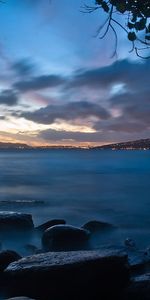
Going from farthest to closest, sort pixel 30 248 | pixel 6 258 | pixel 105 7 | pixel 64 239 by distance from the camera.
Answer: pixel 30 248 < pixel 64 239 < pixel 6 258 < pixel 105 7

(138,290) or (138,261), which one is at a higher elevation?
(138,290)

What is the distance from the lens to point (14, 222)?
16.9 metres

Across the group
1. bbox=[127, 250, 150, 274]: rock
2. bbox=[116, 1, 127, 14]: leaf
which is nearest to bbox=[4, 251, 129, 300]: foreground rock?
bbox=[127, 250, 150, 274]: rock

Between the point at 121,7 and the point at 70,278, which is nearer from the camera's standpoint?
the point at 121,7

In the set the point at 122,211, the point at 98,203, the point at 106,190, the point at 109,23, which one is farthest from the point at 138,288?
the point at 106,190

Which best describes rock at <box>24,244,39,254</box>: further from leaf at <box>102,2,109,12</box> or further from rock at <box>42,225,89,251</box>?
leaf at <box>102,2,109,12</box>

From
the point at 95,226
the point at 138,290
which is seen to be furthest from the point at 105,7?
the point at 95,226

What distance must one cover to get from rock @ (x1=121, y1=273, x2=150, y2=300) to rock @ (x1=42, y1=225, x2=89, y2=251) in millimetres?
5101

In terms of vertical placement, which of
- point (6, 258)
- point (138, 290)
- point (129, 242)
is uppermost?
point (6, 258)

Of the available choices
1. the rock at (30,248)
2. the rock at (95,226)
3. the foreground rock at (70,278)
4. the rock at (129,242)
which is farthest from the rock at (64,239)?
the foreground rock at (70,278)

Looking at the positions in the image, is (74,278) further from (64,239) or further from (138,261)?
(64,239)

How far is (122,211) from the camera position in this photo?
82.6 feet

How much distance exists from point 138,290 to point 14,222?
9.48m

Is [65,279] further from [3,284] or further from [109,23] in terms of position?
[109,23]
